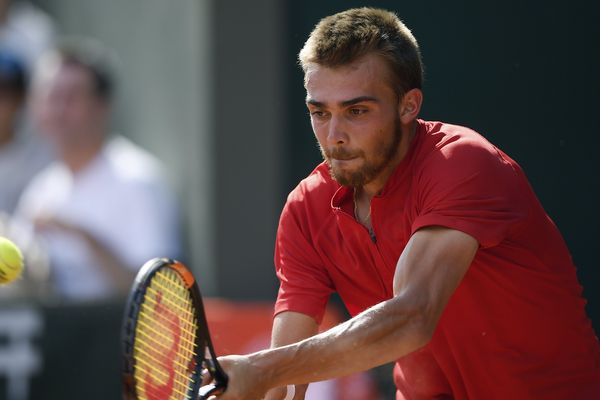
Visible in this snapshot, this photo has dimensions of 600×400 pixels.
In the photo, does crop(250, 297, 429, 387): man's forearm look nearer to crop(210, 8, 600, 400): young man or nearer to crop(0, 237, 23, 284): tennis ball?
crop(210, 8, 600, 400): young man

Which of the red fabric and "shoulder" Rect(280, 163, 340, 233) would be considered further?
"shoulder" Rect(280, 163, 340, 233)

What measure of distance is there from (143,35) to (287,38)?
47.7 inches

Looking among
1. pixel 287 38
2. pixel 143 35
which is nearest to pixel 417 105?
pixel 287 38

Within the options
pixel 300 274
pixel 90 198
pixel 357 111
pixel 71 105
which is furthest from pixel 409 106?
pixel 71 105

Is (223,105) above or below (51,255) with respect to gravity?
above

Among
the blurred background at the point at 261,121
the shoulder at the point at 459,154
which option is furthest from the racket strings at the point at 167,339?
the blurred background at the point at 261,121

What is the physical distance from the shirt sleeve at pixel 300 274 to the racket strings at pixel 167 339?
41 cm

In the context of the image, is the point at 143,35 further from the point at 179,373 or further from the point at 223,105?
the point at 179,373

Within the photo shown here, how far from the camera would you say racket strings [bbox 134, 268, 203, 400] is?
10.4ft

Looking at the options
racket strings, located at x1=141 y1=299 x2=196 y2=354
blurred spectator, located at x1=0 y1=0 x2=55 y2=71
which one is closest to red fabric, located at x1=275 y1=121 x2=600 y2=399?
racket strings, located at x1=141 y1=299 x2=196 y2=354

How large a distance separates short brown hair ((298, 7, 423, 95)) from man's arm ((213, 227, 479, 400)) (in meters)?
0.59

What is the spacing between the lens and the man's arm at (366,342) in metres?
3.00

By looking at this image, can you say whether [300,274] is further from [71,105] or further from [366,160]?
[71,105]

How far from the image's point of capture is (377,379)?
20.7 feet
